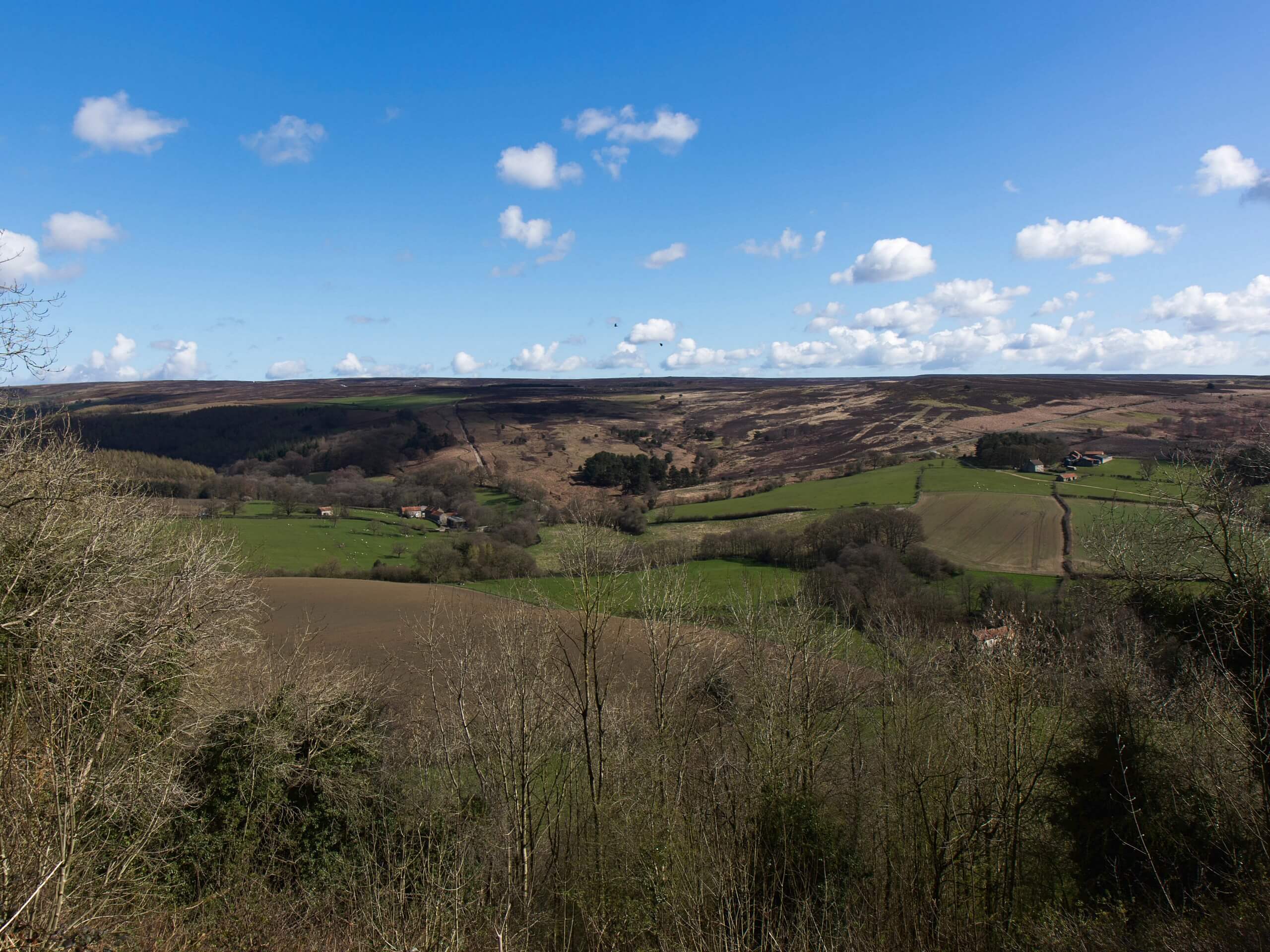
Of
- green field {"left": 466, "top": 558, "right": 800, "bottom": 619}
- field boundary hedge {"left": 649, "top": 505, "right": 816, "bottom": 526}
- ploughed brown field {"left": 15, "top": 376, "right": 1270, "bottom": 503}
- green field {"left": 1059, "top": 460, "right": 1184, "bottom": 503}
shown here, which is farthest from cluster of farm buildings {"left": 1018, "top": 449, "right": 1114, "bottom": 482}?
green field {"left": 466, "top": 558, "right": 800, "bottom": 619}

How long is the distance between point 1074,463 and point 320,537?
195ft

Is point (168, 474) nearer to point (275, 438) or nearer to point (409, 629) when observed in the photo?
point (409, 629)

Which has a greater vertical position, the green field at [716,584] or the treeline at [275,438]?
the treeline at [275,438]

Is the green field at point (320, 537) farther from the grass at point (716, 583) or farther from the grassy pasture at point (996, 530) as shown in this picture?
the grassy pasture at point (996, 530)

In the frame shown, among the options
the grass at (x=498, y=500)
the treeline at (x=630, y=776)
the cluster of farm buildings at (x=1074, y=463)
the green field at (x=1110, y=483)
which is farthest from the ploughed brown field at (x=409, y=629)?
the cluster of farm buildings at (x=1074, y=463)

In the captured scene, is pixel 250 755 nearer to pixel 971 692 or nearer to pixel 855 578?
pixel 971 692

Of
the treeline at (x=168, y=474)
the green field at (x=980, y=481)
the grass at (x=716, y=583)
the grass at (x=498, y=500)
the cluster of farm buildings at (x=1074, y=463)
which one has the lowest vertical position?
the grass at (x=716, y=583)

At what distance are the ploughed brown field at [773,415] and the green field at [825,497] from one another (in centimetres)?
465

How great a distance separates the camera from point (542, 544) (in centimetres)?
5069

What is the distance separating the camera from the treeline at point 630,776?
9.45 m

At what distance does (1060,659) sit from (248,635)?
993 inches

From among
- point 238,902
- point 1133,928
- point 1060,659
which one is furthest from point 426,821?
point 1060,659

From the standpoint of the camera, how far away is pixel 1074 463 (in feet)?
180

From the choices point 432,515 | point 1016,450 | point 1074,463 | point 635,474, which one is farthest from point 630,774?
point 635,474
